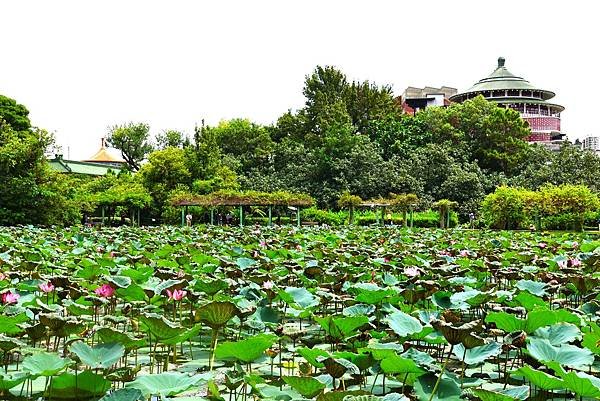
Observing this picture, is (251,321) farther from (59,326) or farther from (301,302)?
(59,326)

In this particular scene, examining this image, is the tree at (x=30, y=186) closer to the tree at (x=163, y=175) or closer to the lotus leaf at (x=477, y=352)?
the tree at (x=163, y=175)

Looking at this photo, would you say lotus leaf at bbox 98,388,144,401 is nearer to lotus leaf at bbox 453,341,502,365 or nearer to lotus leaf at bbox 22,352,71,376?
lotus leaf at bbox 22,352,71,376

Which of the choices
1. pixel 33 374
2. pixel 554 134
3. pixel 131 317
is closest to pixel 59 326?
pixel 33 374

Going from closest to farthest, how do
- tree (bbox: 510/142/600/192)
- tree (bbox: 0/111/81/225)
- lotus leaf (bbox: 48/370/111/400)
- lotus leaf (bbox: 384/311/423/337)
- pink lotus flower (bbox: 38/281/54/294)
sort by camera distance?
1. lotus leaf (bbox: 48/370/111/400)
2. lotus leaf (bbox: 384/311/423/337)
3. pink lotus flower (bbox: 38/281/54/294)
4. tree (bbox: 0/111/81/225)
5. tree (bbox: 510/142/600/192)

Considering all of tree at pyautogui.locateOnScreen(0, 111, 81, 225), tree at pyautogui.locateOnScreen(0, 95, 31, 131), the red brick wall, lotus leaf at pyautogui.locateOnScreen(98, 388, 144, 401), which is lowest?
lotus leaf at pyautogui.locateOnScreen(98, 388, 144, 401)

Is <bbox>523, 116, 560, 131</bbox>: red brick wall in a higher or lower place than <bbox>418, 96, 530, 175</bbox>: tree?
higher

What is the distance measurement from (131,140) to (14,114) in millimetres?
25715

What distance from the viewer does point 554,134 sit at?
58469 mm

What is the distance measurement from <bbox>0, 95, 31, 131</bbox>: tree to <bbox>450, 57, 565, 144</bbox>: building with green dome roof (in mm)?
40465

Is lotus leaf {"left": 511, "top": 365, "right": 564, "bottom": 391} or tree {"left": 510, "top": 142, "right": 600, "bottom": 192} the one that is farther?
tree {"left": 510, "top": 142, "right": 600, "bottom": 192}

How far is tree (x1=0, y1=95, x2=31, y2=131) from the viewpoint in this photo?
2477cm

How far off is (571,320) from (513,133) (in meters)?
36.6

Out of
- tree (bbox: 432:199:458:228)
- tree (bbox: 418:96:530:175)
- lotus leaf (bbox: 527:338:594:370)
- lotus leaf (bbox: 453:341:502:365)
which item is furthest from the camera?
tree (bbox: 418:96:530:175)

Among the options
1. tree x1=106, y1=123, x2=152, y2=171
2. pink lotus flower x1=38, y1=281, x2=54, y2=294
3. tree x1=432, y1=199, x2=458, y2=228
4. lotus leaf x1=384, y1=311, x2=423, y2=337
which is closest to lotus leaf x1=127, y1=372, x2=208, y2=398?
lotus leaf x1=384, y1=311, x2=423, y2=337
